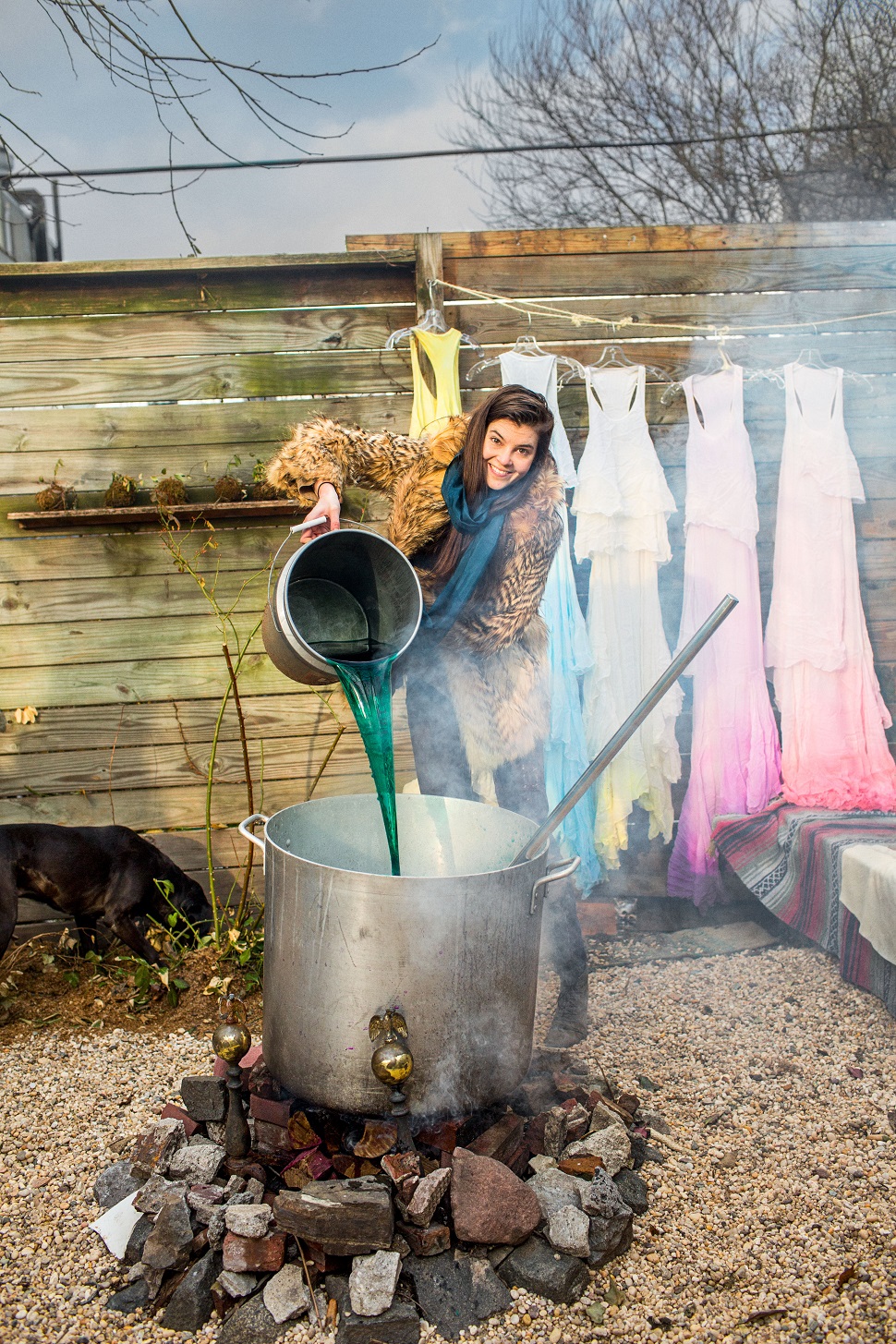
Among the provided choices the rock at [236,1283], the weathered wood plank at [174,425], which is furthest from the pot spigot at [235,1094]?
the weathered wood plank at [174,425]

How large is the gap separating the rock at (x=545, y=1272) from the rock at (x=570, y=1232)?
19mm

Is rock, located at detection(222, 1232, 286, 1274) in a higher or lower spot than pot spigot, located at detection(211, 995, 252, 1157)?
lower

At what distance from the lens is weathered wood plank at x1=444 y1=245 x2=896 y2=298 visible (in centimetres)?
400

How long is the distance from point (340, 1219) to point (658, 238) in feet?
13.0

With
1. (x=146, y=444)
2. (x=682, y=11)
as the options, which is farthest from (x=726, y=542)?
(x=682, y=11)

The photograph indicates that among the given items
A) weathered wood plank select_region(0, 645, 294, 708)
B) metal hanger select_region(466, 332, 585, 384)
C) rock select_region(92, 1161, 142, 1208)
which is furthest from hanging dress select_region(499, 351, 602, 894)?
rock select_region(92, 1161, 142, 1208)

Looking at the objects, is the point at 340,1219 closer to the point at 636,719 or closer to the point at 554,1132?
the point at 554,1132

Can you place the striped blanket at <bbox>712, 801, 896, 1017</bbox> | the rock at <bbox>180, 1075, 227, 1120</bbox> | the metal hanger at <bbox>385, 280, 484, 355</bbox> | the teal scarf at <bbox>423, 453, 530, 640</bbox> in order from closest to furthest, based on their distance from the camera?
the rock at <bbox>180, 1075, 227, 1120</bbox> < the teal scarf at <bbox>423, 453, 530, 640</bbox> < the striped blanket at <bbox>712, 801, 896, 1017</bbox> < the metal hanger at <bbox>385, 280, 484, 355</bbox>

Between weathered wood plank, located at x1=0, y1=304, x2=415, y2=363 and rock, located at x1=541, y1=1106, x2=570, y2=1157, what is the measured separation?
10.3 feet

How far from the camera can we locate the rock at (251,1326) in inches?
67.6

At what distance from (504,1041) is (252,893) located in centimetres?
222

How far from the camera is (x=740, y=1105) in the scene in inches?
100.0

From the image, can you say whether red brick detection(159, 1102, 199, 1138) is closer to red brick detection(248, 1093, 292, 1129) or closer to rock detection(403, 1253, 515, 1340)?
red brick detection(248, 1093, 292, 1129)

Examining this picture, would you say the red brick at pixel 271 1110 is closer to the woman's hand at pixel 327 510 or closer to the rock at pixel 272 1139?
the rock at pixel 272 1139
